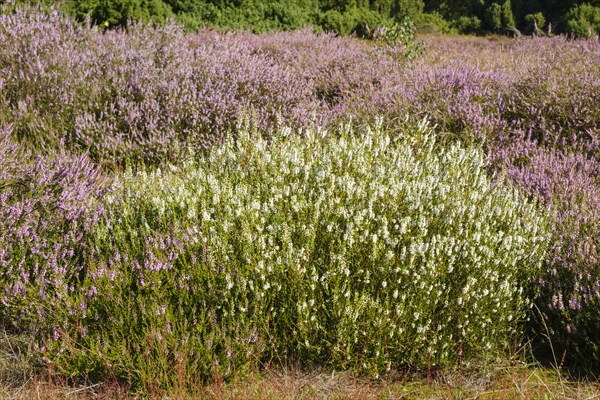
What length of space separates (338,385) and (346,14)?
11647 mm

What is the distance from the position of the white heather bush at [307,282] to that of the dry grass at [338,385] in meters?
0.08

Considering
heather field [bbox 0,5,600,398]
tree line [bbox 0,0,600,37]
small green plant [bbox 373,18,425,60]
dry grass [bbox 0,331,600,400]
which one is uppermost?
tree line [bbox 0,0,600,37]

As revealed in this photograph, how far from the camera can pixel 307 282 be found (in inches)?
108

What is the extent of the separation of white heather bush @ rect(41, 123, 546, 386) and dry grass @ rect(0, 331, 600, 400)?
8 centimetres

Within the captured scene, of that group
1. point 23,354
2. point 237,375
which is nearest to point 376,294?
point 237,375

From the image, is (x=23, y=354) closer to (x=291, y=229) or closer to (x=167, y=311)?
(x=167, y=311)

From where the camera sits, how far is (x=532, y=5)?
17.9 meters

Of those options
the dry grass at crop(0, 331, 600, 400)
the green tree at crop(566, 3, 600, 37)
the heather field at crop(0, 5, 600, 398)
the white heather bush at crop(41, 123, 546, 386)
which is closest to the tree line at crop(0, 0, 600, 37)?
the green tree at crop(566, 3, 600, 37)

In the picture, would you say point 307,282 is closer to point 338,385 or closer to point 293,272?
point 293,272

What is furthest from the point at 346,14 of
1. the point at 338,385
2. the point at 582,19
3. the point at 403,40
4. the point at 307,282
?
the point at 338,385

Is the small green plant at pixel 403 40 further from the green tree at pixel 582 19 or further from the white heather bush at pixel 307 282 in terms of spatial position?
the green tree at pixel 582 19

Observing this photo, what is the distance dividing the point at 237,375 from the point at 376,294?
0.77 m

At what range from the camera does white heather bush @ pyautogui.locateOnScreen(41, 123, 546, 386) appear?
2.65 meters

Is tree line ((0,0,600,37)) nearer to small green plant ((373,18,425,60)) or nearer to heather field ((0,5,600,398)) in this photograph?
small green plant ((373,18,425,60))
